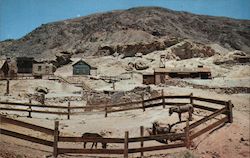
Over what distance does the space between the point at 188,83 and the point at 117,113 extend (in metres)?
10.4

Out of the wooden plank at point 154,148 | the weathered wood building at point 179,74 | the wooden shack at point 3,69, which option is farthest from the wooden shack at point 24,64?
the wooden plank at point 154,148

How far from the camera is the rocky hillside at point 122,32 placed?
95812 millimetres

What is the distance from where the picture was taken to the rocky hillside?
9581 centimetres

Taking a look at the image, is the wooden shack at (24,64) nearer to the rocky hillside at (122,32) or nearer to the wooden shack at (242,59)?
the rocky hillside at (122,32)

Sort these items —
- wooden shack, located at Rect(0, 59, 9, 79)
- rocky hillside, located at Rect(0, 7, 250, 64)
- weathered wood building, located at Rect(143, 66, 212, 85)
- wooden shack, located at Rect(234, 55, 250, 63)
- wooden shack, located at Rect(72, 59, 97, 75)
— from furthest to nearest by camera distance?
rocky hillside, located at Rect(0, 7, 250, 64) → wooden shack, located at Rect(72, 59, 97, 75) → wooden shack, located at Rect(234, 55, 250, 63) → wooden shack, located at Rect(0, 59, 9, 79) → weathered wood building, located at Rect(143, 66, 212, 85)

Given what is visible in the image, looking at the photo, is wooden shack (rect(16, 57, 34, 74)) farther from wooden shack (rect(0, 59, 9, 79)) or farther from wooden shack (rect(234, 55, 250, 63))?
wooden shack (rect(234, 55, 250, 63))

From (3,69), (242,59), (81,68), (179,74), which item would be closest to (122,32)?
(81,68)

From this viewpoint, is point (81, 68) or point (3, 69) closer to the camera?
point (3, 69)

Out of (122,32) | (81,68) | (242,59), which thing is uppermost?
(122,32)

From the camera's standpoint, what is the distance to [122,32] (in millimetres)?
100250

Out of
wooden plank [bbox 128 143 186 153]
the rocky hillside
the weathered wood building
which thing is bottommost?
wooden plank [bbox 128 143 186 153]

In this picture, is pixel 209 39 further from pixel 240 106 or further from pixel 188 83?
pixel 240 106

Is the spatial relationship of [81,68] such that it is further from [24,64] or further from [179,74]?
[179,74]

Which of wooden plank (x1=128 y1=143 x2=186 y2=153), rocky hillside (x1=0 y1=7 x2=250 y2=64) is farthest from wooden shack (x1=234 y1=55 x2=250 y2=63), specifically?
wooden plank (x1=128 y1=143 x2=186 y2=153)
